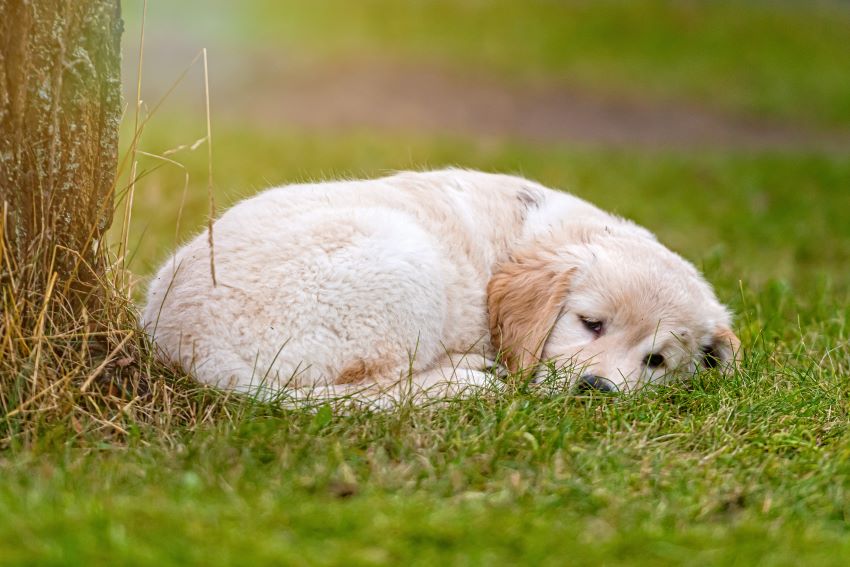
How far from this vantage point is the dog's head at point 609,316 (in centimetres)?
402

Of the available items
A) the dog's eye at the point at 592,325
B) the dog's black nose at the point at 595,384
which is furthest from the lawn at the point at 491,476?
the dog's eye at the point at 592,325

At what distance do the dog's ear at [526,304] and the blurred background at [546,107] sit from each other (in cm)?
165

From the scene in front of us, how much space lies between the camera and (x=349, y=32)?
1748cm

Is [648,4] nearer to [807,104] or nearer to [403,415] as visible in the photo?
[807,104]

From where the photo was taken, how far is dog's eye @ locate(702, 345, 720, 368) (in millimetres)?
4211

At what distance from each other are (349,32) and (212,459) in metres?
15.3

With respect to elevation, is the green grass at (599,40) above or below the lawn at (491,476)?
above

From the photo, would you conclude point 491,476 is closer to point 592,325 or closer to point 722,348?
point 592,325

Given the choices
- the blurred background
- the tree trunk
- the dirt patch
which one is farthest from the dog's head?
the dirt patch

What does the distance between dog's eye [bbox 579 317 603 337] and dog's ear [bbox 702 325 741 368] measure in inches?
19.1

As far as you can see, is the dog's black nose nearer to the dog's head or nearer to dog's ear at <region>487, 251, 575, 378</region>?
the dog's head

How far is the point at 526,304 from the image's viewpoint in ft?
13.5

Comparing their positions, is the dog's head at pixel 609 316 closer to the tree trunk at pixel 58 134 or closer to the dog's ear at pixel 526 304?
the dog's ear at pixel 526 304

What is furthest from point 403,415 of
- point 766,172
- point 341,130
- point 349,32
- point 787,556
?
point 349,32
